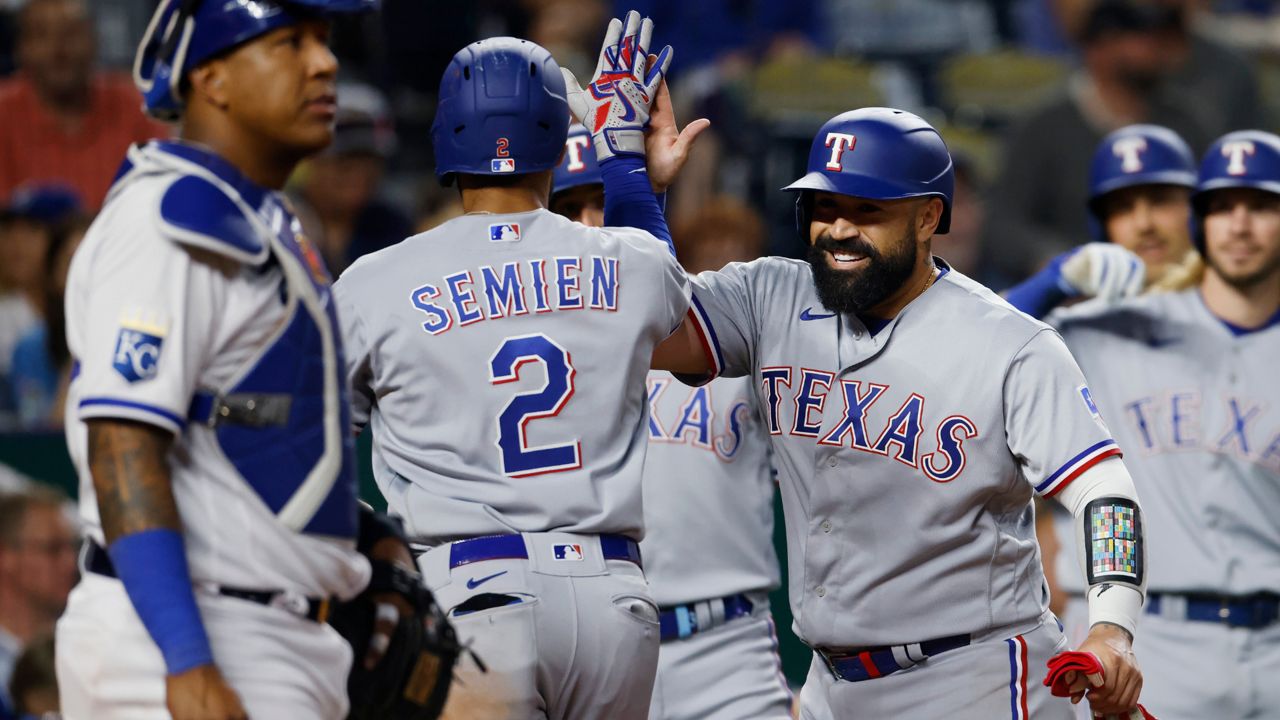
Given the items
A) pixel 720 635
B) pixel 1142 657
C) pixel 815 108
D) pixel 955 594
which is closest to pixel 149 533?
pixel 955 594

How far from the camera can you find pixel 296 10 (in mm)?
2871

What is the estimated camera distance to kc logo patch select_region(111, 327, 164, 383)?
260 centimetres

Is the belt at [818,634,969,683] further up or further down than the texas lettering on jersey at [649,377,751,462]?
further down

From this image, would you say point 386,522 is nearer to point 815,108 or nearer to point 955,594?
point 955,594

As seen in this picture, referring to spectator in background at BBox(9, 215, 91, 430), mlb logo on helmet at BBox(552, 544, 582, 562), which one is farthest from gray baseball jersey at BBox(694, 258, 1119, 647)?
spectator in background at BBox(9, 215, 91, 430)

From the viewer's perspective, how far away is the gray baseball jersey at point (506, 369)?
3.69 m

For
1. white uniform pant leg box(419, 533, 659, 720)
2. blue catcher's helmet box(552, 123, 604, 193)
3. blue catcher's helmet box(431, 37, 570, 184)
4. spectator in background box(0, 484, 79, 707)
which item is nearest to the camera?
white uniform pant leg box(419, 533, 659, 720)

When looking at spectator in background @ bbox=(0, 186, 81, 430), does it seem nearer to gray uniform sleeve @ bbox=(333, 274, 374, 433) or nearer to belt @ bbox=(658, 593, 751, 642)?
belt @ bbox=(658, 593, 751, 642)

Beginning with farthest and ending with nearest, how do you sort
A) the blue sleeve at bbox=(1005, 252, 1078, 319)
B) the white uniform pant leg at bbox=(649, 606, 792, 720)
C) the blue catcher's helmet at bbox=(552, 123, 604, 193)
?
1. the blue sleeve at bbox=(1005, 252, 1078, 319)
2. the blue catcher's helmet at bbox=(552, 123, 604, 193)
3. the white uniform pant leg at bbox=(649, 606, 792, 720)

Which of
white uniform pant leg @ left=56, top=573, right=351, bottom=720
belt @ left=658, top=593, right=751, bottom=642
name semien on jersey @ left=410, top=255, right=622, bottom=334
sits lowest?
belt @ left=658, top=593, right=751, bottom=642

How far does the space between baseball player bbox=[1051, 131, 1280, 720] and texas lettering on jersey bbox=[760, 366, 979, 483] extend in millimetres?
1669

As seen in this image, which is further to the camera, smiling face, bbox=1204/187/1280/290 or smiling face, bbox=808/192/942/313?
smiling face, bbox=1204/187/1280/290

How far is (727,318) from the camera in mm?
4297

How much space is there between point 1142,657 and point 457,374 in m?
2.79
